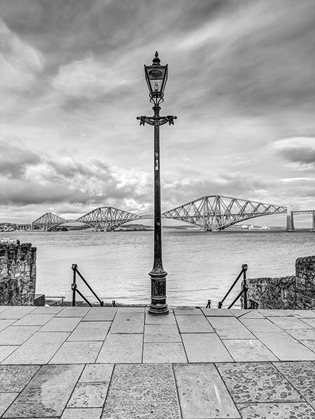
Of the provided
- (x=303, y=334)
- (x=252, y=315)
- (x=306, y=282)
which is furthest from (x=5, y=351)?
(x=306, y=282)

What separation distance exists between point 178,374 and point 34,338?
2.41 metres

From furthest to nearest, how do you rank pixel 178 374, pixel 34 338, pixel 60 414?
pixel 34 338, pixel 178 374, pixel 60 414

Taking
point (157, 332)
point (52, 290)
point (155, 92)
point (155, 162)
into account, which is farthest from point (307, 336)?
point (52, 290)

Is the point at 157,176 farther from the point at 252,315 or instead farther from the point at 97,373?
the point at 97,373

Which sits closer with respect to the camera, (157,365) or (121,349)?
(157,365)

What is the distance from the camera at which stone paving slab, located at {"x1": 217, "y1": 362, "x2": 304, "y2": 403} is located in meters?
2.94

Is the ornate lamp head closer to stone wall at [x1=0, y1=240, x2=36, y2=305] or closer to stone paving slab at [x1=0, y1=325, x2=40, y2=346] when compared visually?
stone paving slab at [x1=0, y1=325, x2=40, y2=346]

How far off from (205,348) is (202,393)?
1163 mm

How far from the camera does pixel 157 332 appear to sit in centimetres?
480

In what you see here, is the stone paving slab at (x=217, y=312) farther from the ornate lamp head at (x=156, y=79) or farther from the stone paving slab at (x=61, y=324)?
the ornate lamp head at (x=156, y=79)

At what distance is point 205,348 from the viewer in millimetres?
4160

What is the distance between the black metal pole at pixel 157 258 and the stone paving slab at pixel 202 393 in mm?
2172

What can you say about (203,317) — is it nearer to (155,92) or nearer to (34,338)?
(34,338)

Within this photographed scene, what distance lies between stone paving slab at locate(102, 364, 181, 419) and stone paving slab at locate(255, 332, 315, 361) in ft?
5.14
